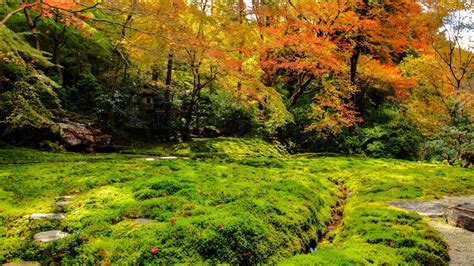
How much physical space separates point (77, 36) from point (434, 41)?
20.8 m

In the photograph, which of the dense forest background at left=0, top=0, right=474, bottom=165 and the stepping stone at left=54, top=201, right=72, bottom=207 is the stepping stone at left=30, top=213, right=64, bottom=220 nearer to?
the stepping stone at left=54, top=201, right=72, bottom=207

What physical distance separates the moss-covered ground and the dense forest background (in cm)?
421

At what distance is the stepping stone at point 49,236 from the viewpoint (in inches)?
155

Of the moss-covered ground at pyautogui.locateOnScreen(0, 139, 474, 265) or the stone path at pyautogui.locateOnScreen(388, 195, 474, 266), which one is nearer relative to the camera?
the moss-covered ground at pyautogui.locateOnScreen(0, 139, 474, 265)

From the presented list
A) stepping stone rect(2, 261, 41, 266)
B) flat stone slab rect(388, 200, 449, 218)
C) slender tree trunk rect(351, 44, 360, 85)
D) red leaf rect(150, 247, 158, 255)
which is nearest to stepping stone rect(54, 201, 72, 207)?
stepping stone rect(2, 261, 41, 266)

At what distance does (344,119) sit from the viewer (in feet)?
47.3

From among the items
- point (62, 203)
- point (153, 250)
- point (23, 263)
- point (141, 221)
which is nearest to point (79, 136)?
point (62, 203)

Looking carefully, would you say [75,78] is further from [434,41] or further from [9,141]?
[434,41]

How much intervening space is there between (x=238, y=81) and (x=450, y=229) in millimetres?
10019

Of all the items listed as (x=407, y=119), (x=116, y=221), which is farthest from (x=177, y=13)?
(x=407, y=119)

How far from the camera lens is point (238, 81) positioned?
45.2ft

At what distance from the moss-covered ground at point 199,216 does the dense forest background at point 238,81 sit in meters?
4.21

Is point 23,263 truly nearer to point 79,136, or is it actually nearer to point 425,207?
point 425,207

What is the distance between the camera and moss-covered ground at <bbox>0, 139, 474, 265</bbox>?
373cm
